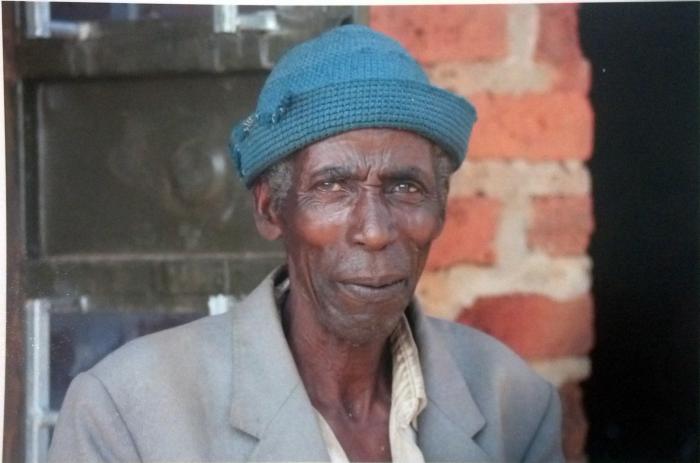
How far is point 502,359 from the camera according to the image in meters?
0.91

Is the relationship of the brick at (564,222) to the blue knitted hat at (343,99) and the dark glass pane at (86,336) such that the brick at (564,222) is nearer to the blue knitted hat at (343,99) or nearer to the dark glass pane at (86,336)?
the blue knitted hat at (343,99)

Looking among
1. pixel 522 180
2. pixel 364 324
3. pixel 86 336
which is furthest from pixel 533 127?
pixel 86 336

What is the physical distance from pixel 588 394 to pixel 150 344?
17.4 inches

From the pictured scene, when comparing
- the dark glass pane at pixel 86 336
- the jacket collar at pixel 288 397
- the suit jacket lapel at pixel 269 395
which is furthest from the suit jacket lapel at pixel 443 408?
the dark glass pane at pixel 86 336

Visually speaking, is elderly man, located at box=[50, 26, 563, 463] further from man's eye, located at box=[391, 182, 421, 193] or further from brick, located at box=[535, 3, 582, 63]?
brick, located at box=[535, 3, 582, 63]

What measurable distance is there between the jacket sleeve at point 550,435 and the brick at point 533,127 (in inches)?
9.6

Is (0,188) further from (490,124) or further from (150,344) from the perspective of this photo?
(490,124)

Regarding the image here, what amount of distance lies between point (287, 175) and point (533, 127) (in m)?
0.26

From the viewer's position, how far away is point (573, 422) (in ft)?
2.97

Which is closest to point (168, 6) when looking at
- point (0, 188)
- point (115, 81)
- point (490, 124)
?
point (115, 81)

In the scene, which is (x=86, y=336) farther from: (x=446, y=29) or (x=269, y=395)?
(x=446, y=29)

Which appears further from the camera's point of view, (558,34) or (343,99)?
(558,34)

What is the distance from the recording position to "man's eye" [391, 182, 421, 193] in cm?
82

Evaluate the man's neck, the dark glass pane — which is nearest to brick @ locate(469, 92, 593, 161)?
the man's neck
